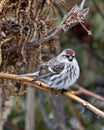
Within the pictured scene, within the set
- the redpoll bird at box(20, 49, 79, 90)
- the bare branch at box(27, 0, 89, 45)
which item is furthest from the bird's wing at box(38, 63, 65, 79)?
the bare branch at box(27, 0, 89, 45)

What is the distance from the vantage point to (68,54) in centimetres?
245

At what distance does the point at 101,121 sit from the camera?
3621 mm

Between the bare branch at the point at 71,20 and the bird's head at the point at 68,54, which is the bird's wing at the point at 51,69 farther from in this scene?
the bare branch at the point at 71,20

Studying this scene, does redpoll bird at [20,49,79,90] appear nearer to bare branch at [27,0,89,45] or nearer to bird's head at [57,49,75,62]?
→ bird's head at [57,49,75,62]

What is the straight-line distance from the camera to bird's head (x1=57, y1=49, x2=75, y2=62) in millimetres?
2420

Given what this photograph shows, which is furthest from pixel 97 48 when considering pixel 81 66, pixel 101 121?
pixel 101 121

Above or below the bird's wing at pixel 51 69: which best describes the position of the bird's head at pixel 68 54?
above

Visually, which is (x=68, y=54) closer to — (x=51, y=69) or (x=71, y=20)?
(x=51, y=69)

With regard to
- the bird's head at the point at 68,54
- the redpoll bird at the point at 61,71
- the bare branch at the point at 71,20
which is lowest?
the redpoll bird at the point at 61,71

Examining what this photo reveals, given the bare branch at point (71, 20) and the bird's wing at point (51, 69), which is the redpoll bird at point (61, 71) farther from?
the bare branch at point (71, 20)

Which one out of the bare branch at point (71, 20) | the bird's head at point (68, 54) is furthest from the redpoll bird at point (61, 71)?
the bare branch at point (71, 20)

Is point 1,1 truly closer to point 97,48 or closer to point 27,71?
point 27,71

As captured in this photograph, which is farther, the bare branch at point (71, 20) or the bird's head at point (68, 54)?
the bird's head at point (68, 54)

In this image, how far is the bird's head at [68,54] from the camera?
2.42 meters
